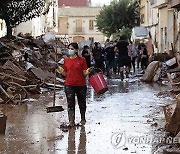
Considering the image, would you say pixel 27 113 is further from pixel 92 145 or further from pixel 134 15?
pixel 134 15

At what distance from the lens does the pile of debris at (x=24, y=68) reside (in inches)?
629

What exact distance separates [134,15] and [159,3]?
2413 centimetres

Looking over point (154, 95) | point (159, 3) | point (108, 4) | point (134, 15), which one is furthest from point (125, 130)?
point (108, 4)

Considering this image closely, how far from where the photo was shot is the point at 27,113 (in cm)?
1313

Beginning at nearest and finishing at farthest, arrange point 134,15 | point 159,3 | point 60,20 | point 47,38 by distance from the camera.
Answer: point 47,38 < point 159,3 < point 134,15 < point 60,20

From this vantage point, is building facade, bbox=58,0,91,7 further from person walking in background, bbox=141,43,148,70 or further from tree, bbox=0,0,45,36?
person walking in background, bbox=141,43,148,70

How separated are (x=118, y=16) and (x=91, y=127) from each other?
54.9 metres

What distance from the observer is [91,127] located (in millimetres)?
10734

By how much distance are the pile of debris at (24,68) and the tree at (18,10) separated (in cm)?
162

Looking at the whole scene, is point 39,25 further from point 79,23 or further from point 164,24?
point 79,23

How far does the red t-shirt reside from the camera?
11008 millimetres

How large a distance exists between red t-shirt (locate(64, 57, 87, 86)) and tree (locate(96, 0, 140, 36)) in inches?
2053

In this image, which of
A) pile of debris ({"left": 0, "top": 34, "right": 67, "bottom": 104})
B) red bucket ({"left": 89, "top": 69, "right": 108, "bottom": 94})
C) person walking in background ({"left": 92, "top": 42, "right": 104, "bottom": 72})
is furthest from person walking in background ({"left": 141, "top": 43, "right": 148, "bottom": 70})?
red bucket ({"left": 89, "top": 69, "right": 108, "bottom": 94})

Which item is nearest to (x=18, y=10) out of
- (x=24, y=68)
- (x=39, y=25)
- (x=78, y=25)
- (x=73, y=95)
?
(x=24, y=68)
